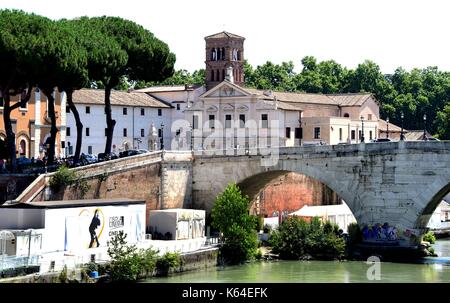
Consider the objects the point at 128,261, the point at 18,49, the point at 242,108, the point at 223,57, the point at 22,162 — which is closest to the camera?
the point at 128,261

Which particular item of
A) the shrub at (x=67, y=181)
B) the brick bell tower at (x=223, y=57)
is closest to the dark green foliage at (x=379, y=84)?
the brick bell tower at (x=223, y=57)

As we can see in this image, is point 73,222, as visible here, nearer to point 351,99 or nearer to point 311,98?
point 311,98

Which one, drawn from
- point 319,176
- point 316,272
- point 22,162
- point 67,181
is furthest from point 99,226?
point 319,176

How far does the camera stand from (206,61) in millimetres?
83125

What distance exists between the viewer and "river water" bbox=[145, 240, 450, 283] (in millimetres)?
38531

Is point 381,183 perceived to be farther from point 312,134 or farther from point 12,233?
point 312,134

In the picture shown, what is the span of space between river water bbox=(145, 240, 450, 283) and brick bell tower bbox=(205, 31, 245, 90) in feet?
129

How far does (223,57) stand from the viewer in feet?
270

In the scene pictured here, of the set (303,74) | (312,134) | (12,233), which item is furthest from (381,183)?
(303,74)

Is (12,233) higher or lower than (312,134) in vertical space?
lower

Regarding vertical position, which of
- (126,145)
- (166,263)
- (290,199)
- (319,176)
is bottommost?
(166,263)

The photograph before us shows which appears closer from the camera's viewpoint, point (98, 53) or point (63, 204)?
point (63, 204)

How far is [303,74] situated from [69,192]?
70.7 m

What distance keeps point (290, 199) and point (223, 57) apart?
26.6 metres
